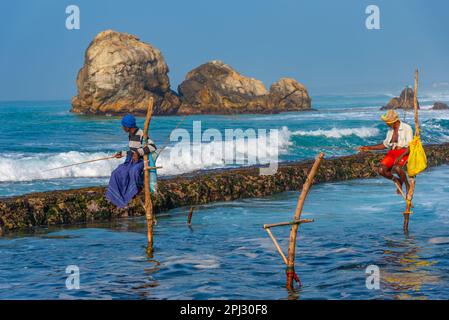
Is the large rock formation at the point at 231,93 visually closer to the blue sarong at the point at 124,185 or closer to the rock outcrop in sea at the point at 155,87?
the rock outcrop in sea at the point at 155,87

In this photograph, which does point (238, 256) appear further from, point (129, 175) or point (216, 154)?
point (216, 154)

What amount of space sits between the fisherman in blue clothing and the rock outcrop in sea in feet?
161

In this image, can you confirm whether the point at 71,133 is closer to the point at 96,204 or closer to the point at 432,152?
the point at 432,152

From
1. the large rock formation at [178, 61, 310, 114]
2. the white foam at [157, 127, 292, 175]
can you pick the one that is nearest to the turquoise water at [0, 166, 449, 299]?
the white foam at [157, 127, 292, 175]

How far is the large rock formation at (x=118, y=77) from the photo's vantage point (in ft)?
195

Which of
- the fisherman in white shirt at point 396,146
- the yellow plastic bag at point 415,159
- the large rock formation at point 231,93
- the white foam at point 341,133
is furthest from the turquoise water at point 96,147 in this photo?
the large rock formation at point 231,93

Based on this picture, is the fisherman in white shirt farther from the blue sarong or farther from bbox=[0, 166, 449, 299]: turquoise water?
the blue sarong

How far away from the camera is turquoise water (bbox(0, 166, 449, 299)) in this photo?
28.1 feet

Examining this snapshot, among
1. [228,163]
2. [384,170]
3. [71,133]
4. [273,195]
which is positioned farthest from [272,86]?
[384,170]

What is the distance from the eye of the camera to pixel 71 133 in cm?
3925

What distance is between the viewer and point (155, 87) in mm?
62875

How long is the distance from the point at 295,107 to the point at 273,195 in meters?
53.1

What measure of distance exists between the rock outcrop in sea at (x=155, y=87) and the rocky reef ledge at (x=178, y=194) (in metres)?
41.3
